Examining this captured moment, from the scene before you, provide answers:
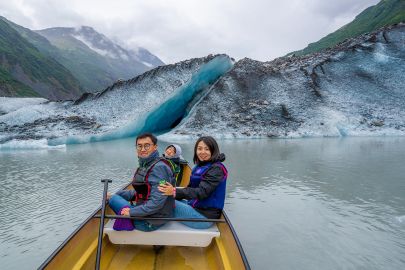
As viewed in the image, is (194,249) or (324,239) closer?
(194,249)

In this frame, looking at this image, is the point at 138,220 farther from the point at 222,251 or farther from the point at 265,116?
the point at 265,116

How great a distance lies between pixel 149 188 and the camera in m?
3.17

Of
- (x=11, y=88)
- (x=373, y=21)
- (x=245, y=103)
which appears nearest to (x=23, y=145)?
(x=245, y=103)

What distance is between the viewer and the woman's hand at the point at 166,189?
3.05 metres

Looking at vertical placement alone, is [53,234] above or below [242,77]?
below

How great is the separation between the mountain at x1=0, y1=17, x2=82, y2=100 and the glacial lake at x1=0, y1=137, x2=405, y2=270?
2148 inches

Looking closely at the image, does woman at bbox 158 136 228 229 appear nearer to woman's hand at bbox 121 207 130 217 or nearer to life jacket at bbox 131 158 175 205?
life jacket at bbox 131 158 175 205

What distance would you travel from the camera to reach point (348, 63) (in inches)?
908

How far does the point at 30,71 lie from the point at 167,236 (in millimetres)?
80129

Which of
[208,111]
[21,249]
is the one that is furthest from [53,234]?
[208,111]

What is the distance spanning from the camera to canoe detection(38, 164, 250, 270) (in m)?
2.80

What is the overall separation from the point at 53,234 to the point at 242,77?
62.3ft

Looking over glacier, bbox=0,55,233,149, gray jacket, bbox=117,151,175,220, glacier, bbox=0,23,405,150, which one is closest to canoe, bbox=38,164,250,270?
gray jacket, bbox=117,151,175,220

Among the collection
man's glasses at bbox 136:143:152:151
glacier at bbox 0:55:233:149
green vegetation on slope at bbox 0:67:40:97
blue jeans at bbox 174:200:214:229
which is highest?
green vegetation on slope at bbox 0:67:40:97
